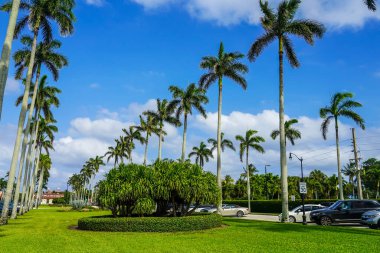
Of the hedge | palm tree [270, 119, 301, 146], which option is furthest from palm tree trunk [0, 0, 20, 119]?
palm tree [270, 119, 301, 146]

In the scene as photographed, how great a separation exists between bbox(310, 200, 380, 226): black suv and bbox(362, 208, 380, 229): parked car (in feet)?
5.01

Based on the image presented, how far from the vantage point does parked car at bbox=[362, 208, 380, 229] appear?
67.5 feet

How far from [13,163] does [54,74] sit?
1359cm

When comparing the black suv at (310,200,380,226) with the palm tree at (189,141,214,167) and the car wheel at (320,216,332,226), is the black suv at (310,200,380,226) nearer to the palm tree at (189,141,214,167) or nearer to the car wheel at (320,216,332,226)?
the car wheel at (320,216,332,226)

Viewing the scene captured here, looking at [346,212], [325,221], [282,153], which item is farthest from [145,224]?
[346,212]

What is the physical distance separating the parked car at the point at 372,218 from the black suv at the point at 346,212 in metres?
1.53

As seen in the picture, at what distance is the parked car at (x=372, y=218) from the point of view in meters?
20.6

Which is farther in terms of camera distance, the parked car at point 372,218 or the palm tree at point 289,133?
the palm tree at point 289,133

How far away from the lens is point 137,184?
22.8 metres

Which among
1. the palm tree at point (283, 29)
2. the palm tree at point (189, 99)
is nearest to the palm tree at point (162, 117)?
the palm tree at point (189, 99)

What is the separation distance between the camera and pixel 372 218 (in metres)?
20.8

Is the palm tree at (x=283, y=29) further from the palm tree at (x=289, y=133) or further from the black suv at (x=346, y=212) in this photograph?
the palm tree at (x=289, y=133)

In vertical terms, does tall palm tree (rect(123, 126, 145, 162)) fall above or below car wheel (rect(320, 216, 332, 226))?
above

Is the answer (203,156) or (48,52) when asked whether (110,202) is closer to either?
(48,52)
